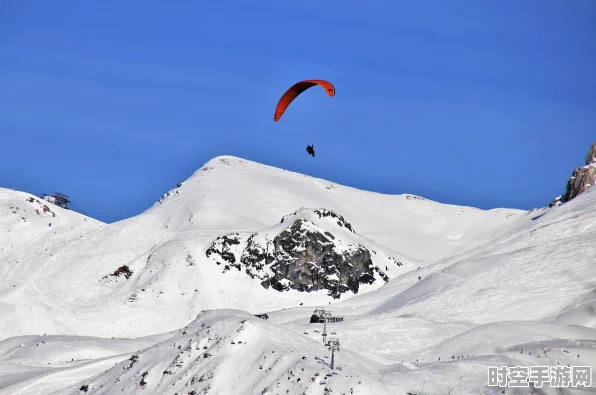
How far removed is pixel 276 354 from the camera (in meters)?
48.9

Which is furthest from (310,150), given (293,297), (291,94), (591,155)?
(591,155)

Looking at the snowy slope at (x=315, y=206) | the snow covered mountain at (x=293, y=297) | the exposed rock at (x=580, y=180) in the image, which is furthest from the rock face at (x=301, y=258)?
the exposed rock at (x=580, y=180)

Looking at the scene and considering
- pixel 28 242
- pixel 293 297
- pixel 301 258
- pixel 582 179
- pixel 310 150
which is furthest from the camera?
pixel 582 179

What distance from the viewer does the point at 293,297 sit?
313 feet

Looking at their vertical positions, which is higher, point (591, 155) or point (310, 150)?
point (591, 155)

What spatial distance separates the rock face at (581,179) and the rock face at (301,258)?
26.5m

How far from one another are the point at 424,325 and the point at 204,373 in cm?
2139

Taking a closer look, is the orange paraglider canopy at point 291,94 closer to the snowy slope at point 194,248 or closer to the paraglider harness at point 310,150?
the paraglider harness at point 310,150

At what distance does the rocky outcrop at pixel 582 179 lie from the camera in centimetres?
10975

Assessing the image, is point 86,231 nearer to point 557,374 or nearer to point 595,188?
point 595,188

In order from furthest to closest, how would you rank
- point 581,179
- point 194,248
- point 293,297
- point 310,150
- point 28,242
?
point 581,179 → point 28,242 → point 194,248 → point 293,297 → point 310,150

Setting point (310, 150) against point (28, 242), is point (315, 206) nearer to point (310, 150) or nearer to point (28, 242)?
point (28, 242)

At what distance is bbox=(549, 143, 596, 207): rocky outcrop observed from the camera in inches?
4321

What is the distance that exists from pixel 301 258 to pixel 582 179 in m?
35.7
